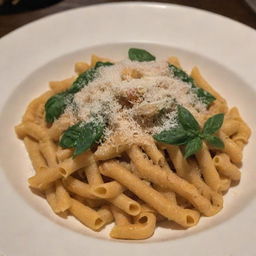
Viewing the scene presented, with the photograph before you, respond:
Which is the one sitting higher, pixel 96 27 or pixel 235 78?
pixel 96 27

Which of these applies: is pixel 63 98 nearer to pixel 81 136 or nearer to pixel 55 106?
pixel 55 106

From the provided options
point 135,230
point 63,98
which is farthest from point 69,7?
point 135,230

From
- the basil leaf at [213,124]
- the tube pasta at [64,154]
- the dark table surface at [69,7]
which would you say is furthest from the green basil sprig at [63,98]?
the dark table surface at [69,7]

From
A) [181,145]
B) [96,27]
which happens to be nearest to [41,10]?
[96,27]

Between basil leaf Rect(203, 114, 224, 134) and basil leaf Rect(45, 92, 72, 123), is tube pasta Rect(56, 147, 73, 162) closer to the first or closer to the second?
basil leaf Rect(45, 92, 72, 123)

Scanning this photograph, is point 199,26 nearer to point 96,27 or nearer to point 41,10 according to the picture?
point 96,27

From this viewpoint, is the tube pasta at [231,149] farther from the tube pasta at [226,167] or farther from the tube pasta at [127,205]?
the tube pasta at [127,205]
